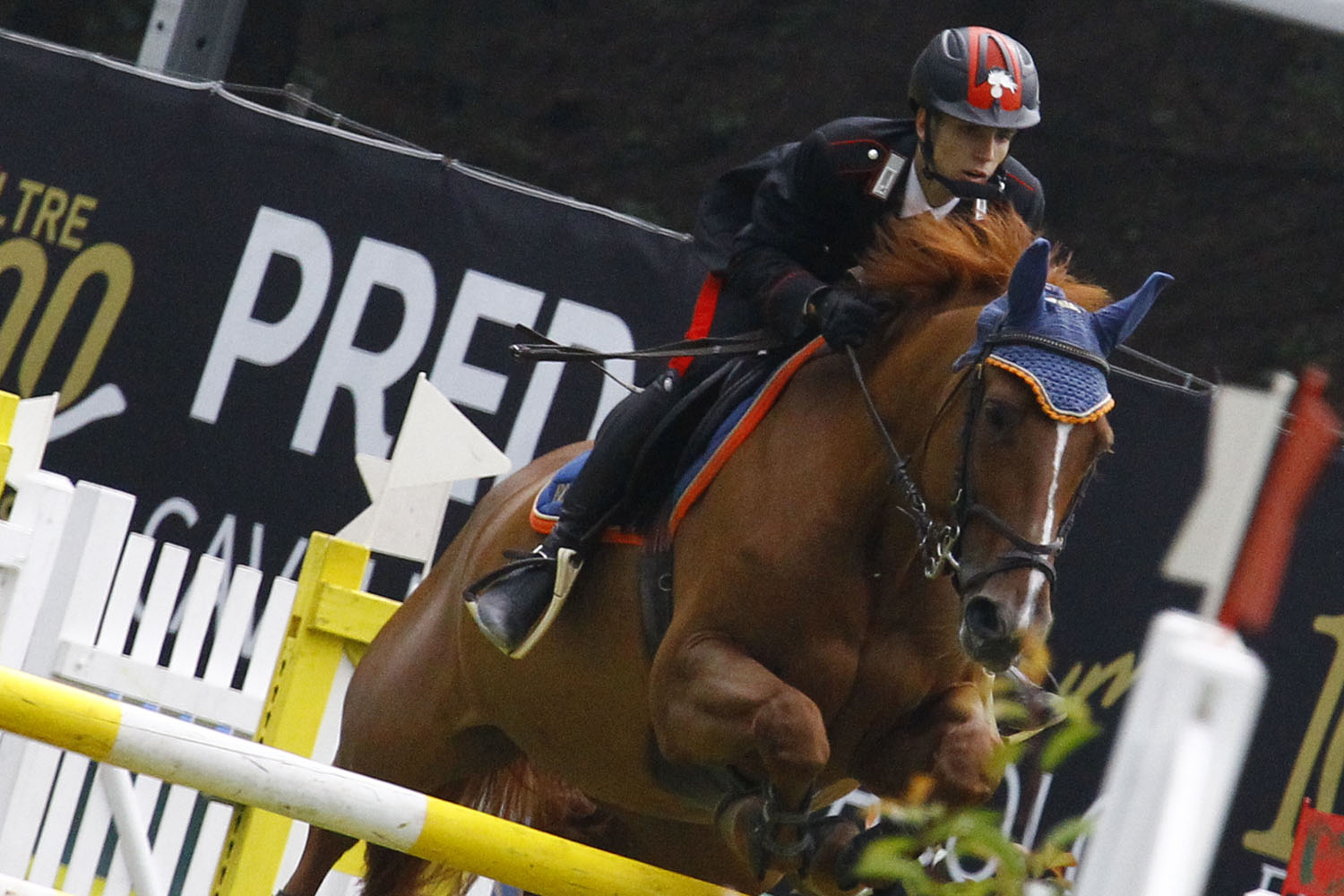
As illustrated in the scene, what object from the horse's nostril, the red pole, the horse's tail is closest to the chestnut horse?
the horse's nostril

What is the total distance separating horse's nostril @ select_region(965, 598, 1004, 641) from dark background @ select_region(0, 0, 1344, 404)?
22.3 feet

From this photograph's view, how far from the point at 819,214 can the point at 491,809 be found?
6.15ft

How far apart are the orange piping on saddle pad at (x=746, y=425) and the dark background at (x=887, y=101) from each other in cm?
594

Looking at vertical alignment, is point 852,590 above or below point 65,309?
below

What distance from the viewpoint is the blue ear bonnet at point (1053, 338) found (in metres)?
3.16

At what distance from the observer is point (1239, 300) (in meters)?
9.78

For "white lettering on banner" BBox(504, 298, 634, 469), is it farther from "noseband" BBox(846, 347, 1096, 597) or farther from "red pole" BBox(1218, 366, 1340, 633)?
"red pole" BBox(1218, 366, 1340, 633)

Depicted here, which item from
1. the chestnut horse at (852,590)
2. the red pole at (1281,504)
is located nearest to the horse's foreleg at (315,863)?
the chestnut horse at (852,590)

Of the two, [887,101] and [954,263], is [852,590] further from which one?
[887,101]

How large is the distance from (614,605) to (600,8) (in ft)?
25.8

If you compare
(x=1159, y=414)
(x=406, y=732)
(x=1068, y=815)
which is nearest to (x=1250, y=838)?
(x=1068, y=815)

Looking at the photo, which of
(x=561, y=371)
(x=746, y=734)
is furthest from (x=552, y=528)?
(x=561, y=371)

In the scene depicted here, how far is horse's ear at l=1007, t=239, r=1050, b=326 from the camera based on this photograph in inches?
128

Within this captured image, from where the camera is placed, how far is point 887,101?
1021 cm
